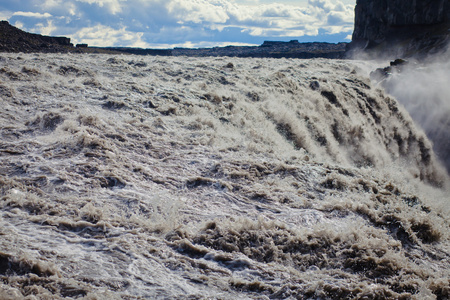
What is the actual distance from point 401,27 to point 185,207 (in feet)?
247

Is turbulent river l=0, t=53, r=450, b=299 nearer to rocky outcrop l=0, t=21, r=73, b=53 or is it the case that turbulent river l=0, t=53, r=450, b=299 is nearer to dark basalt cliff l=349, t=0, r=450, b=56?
rocky outcrop l=0, t=21, r=73, b=53

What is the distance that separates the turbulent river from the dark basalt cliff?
44.6 m

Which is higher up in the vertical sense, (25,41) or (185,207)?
(25,41)

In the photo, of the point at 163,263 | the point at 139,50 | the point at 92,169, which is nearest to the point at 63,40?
the point at 139,50

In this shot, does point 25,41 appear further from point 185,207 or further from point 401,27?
point 401,27

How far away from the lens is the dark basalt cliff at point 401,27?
5469cm

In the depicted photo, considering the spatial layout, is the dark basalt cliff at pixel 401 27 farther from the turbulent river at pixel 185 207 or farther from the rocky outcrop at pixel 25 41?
the rocky outcrop at pixel 25 41

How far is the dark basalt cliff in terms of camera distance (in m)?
54.7

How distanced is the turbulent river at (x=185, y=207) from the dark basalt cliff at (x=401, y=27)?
44619 mm

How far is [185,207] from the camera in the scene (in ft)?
22.3

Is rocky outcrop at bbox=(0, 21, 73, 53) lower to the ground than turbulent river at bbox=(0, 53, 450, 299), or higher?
higher

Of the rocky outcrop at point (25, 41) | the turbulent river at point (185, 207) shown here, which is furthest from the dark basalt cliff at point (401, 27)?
the rocky outcrop at point (25, 41)

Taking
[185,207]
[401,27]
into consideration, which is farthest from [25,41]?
[401,27]

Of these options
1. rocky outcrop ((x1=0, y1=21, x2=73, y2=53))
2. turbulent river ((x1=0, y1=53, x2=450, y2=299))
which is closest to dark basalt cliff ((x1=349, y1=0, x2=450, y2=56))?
turbulent river ((x1=0, y1=53, x2=450, y2=299))
